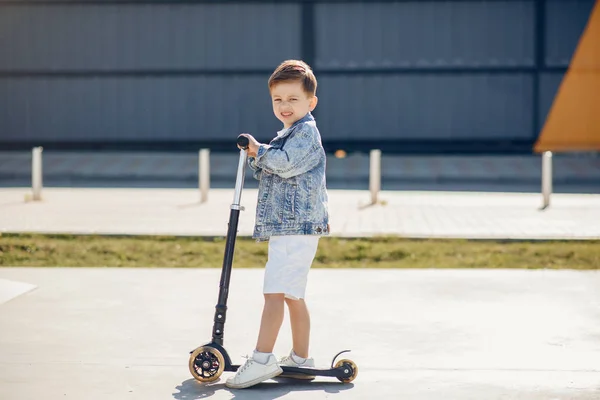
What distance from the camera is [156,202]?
16344mm

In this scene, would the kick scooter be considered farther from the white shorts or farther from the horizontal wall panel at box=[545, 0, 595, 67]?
the horizontal wall panel at box=[545, 0, 595, 67]

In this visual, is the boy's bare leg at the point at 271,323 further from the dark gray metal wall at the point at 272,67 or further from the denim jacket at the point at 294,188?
the dark gray metal wall at the point at 272,67

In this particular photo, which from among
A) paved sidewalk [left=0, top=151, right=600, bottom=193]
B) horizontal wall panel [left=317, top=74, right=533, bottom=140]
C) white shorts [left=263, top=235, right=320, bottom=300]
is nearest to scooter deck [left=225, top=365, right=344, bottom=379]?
white shorts [left=263, top=235, right=320, bottom=300]

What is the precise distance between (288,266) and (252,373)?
52cm

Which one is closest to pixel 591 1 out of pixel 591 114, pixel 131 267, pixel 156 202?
pixel 591 114

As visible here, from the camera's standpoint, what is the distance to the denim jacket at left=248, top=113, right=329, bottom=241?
5594 millimetres

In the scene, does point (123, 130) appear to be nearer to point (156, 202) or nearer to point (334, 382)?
point (156, 202)

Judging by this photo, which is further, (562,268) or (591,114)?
(591,114)

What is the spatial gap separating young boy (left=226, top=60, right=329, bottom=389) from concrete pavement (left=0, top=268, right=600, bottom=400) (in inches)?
9.1

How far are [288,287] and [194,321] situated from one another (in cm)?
181

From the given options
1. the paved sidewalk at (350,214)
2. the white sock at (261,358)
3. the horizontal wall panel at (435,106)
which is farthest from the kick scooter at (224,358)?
the horizontal wall panel at (435,106)

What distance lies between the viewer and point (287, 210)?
564cm

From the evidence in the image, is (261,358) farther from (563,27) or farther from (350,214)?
(563,27)

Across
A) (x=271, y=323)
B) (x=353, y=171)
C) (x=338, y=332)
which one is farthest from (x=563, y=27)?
(x=271, y=323)
